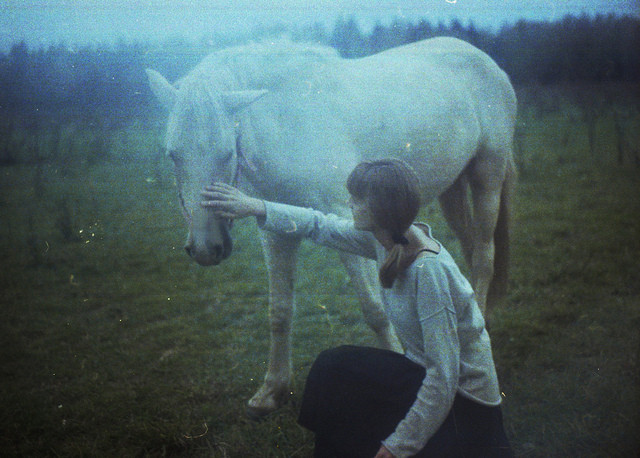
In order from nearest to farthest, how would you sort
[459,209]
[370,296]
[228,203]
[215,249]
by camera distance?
[228,203]
[215,249]
[370,296]
[459,209]

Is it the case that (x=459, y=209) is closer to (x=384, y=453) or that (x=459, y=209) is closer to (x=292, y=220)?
(x=292, y=220)

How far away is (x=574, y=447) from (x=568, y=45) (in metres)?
1.82

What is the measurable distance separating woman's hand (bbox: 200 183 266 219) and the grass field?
0.28m

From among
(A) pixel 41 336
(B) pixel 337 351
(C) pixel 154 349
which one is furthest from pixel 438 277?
(A) pixel 41 336

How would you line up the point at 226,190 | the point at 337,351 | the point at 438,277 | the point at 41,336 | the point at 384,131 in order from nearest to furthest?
the point at 438,277 → the point at 226,190 → the point at 337,351 → the point at 384,131 → the point at 41,336

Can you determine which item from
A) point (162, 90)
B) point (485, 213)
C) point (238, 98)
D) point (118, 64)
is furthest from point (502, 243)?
point (118, 64)

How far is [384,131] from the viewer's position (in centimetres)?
217

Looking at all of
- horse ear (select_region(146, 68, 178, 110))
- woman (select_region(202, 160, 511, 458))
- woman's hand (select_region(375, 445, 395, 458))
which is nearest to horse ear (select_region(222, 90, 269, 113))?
horse ear (select_region(146, 68, 178, 110))

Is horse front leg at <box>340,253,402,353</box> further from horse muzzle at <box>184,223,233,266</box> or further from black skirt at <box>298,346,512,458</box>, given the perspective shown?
horse muzzle at <box>184,223,233,266</box>

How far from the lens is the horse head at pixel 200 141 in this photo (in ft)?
6.05

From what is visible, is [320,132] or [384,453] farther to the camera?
[320,132]

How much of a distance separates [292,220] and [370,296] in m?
0.58

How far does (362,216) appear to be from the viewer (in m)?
1.73

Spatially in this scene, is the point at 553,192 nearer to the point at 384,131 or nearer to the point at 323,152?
the point at 384,131
